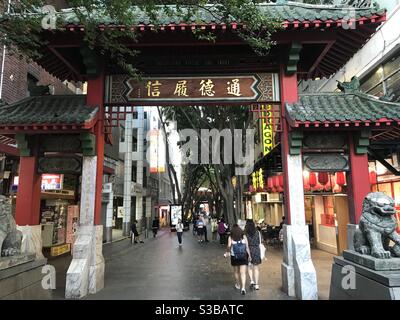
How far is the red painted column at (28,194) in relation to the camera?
8195 millimetres

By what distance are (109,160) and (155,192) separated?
19666 mm

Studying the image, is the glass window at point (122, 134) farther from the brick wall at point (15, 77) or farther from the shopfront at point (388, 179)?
the shopfront at point (388, 179)

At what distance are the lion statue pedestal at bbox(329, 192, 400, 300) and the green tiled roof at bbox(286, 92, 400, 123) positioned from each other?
2523 mm

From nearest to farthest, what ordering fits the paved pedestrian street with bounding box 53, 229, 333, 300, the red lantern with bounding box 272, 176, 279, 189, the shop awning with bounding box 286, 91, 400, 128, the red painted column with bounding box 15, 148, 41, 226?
the shop awning with bounding box 286, 91, 400, 128 < the paved pedestrian street with bounding box 53, 229, 333, 300 < the red painted column with bounding box 15, 148, 41, 226 < the red lantern with bounding box 272, 176, 279, 189

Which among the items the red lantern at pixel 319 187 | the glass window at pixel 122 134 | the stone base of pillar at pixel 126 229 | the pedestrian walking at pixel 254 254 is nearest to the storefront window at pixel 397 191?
the red lantern at pixel 319 187

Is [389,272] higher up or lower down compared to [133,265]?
higher up

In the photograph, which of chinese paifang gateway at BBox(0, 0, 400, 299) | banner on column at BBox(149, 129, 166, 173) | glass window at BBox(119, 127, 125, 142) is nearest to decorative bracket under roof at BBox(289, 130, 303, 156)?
chinese paifang gateway at BBox(0, 0, 400, 299)

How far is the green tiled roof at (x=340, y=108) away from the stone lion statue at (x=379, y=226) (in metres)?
Result: 2.52

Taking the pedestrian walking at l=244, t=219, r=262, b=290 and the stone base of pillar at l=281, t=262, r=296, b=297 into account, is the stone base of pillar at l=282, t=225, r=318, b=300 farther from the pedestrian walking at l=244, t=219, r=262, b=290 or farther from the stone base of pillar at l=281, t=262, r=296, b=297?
the pedestrian walking at l=244, t=219, r=262, b=290

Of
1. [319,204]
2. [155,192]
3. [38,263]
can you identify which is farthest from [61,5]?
[155,192]

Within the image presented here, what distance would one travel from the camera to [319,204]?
1697cm

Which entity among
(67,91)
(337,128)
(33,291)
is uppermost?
(67,91)

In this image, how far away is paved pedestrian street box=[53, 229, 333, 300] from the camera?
7953 mm

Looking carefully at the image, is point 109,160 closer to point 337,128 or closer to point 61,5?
point 61,5
